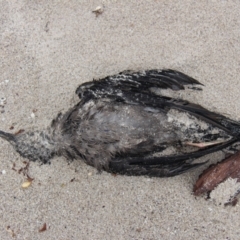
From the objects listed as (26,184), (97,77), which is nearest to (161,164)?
(97,77)

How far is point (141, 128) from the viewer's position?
3.49m

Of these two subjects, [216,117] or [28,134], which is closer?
[216,117]

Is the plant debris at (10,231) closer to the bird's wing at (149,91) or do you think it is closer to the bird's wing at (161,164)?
the bird's wing at (161,164)

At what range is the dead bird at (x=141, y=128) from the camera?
3477 millimetres

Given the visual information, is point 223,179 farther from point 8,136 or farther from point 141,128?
point 8,136

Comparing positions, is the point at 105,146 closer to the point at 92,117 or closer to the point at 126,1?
the point at 92,117

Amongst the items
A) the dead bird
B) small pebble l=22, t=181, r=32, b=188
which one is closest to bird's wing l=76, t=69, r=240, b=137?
the dead bird

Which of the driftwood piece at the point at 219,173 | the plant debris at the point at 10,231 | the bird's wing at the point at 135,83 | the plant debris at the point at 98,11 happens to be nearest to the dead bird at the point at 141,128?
the bird's wing at the point at 135,83

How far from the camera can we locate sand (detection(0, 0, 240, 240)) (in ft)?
12.1

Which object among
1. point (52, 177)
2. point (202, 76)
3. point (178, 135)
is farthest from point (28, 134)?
point (202, 76)

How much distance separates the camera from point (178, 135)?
3479mm

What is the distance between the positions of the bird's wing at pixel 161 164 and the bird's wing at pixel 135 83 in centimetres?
56

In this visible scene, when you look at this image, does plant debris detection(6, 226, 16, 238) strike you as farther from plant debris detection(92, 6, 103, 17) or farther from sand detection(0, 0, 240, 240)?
plant debris detection(92, 6, 103, 17)

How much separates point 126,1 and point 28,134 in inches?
A: 65.0
